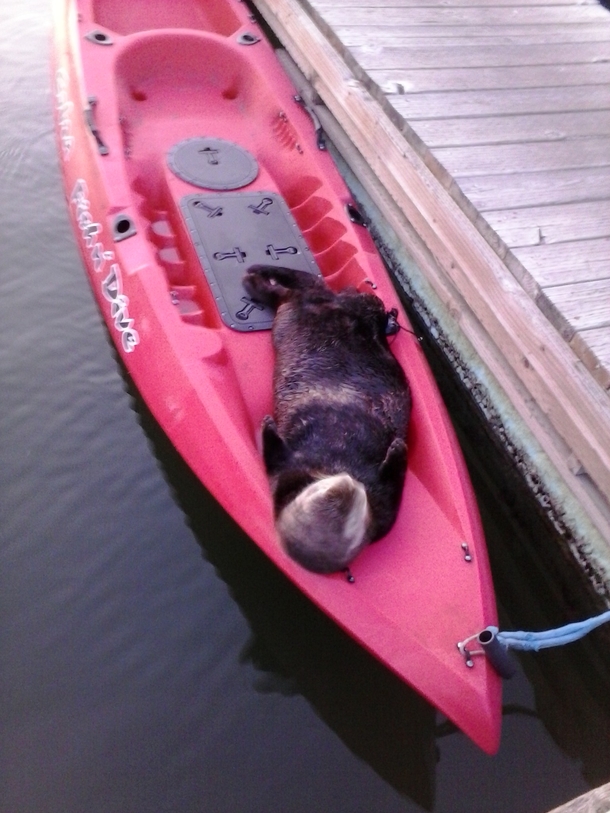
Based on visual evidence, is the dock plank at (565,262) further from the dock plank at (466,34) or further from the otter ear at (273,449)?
the dock plank at (466,34)

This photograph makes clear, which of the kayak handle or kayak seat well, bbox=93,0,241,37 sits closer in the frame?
the kayak handle

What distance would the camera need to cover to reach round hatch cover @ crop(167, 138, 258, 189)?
12.3 feet

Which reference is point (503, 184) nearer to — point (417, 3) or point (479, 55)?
point (479, 55)

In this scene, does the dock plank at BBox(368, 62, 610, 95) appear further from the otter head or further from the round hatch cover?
the otter head

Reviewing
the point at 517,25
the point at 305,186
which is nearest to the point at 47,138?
the point at 305,186

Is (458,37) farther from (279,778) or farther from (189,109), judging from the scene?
(279,778)

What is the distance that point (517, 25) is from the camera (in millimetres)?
4227

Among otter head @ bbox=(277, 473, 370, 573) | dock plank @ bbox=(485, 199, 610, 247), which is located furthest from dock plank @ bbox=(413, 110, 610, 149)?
otter head @ bbox=(277, 473, 370, 573)

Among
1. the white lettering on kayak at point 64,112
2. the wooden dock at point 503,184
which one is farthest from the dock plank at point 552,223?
the white lettering on kayak at point 64,112

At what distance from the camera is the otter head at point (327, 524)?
1.99 metres

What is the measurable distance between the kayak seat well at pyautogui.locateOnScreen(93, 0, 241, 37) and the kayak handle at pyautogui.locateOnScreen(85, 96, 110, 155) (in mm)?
1203

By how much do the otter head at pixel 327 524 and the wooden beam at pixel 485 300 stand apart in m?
0.96

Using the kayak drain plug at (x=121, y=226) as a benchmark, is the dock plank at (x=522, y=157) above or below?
above

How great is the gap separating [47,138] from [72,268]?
1.44 metres
